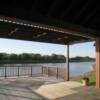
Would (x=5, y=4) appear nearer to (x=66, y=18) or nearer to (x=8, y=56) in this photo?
(x=66, y=18)

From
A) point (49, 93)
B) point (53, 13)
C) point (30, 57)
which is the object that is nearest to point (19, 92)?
point (49, 93)

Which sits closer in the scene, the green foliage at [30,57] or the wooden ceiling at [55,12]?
the wooden ceiling at [55,12]

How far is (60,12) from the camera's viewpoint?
594 cm

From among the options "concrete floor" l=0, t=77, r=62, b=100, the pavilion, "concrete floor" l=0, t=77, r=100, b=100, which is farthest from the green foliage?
the pavilion

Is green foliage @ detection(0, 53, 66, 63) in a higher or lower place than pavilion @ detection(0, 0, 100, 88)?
lower

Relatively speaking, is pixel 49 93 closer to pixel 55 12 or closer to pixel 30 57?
pixel 55 12

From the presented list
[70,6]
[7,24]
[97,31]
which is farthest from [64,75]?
[70,6]

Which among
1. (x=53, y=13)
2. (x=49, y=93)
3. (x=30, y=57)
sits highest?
(x=53, y=13)

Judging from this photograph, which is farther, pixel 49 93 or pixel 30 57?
pixel 30 57

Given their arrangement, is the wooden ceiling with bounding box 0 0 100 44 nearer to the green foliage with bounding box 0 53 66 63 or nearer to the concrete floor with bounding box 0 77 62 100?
the concrete floor with bounding box 0 77 62 100

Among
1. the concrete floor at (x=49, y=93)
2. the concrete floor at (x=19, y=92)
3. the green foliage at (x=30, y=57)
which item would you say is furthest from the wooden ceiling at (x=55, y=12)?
the green foliage at (x=30, y=57)

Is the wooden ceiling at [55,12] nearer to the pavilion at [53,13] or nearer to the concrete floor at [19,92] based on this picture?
the pavilion at [53,13]

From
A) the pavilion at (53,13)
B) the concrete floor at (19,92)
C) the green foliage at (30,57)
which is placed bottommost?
the concrete floor at (19,92)

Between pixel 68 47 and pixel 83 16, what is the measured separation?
555 centimetres
